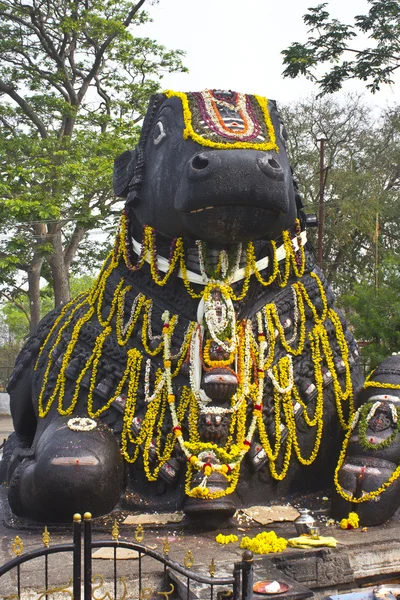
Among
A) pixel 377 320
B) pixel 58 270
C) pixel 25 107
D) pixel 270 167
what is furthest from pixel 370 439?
pixel 25 107

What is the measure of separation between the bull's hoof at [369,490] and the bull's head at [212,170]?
1590mm

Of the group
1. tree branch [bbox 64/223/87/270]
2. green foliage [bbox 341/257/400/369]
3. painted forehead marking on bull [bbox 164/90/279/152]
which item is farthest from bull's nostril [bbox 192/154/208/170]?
tree branch [bbox 64/223/87/270]

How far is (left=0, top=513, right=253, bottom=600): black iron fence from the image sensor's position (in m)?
2.99

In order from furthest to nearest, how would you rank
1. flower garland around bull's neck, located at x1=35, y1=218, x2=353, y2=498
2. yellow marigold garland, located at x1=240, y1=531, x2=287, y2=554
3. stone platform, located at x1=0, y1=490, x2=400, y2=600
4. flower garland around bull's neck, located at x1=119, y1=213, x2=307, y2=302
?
1. flower garland around bull's neck, located at x1=119, y1=213, x2=307, y2=302
2. flower garland around bull's neck, located at x1=35, y1=218, x2=353, y2=498
3. yellow marigold garland, located at x1=240, y1=531, x2=287, y2=554
4. stone platform, located at x1=0, y1=490, x2=400, y2=600

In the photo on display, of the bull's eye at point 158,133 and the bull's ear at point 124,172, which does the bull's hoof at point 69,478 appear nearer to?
the bull's ear at point 124,172

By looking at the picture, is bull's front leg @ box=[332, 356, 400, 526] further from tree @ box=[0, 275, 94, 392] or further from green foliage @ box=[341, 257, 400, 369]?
tree @ box=[0, 275, 94, 392]

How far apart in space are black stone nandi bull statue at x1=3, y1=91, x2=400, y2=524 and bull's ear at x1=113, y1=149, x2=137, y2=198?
15mm

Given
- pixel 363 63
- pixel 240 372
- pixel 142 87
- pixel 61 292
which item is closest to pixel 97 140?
pixel 142 87

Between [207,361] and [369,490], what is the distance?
1266 mm

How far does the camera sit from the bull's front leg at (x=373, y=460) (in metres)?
4.56

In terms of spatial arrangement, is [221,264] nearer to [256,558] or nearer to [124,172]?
[124,172]

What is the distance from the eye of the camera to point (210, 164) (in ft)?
14.0

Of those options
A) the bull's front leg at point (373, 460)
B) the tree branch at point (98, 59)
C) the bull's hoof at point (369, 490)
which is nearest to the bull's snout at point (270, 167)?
the bull's front leg at point (373, 460)

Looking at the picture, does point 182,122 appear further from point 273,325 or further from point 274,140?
point 273,325
